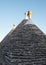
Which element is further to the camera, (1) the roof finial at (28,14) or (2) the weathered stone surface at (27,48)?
(1) the roof finial at (28,14)

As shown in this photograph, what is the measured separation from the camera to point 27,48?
1140cm

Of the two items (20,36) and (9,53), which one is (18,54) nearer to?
(9,53)

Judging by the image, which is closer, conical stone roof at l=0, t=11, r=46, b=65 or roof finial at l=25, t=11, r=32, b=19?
conical stone roof at l=0, t=11, r=46, b=65

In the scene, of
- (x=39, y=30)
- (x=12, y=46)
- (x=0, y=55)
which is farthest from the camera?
(x=0, y=55)

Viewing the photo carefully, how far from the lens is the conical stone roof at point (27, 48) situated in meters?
10.9

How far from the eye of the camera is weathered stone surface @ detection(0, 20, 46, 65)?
10938 mm

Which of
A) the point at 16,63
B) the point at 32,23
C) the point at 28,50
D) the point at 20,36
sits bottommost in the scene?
the point at 16,63

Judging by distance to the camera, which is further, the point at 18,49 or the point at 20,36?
the point at 20,36

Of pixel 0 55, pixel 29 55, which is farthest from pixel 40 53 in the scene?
pixel 0 55

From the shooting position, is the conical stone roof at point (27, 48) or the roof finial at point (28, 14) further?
the roof finial at point (28, 14)

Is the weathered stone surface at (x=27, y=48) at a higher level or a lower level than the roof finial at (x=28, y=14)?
lower

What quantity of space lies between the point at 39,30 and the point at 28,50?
5.71 feet

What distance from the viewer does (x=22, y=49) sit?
11.3m

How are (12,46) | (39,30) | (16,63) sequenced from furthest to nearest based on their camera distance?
(39,30) < (12,46) < (16,63)
